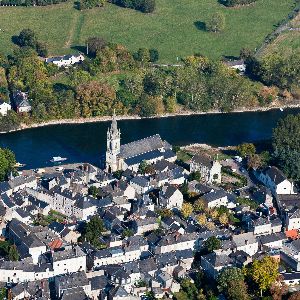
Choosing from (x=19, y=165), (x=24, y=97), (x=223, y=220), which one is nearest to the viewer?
(x=223, y=220)

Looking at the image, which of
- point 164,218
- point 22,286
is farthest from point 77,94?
point 22,286

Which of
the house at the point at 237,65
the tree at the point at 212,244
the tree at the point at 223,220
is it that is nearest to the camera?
the tree at the point at 212,244

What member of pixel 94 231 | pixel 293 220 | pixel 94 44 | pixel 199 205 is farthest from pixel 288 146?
pixel 94 44

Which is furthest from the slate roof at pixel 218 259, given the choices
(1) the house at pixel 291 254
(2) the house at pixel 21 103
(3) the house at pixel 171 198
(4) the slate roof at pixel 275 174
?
(2) the house at pixel 21 103

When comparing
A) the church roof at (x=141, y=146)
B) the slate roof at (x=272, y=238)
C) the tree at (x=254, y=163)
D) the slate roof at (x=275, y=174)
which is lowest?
the tree at (x=254, y=163)

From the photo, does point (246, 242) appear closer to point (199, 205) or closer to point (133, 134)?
point (199, 205)

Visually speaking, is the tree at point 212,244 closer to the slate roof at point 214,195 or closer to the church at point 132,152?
the slate roof at point 214,195
